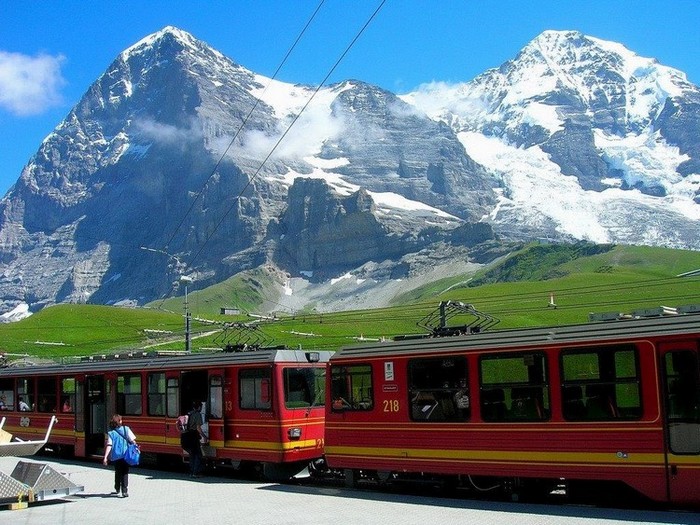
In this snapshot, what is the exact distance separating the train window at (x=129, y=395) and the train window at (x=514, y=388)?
1366 cm

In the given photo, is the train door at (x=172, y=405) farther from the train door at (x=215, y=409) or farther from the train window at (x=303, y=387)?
the train window at (x=303, y=387)

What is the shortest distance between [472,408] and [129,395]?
14.1m

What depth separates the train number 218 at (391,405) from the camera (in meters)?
19.1

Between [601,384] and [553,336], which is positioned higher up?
[553,336]

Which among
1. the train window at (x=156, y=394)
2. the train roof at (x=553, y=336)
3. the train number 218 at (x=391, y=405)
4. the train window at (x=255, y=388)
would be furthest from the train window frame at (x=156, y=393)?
the train number 218 at (x=391, y=405)

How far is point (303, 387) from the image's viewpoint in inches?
890

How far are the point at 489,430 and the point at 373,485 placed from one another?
15.3 ft

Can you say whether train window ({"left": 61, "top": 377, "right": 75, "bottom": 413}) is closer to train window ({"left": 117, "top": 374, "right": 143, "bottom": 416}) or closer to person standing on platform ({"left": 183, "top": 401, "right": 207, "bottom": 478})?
train window ({"left": 117, "top": 374, "right": 143, "bottom": 416})

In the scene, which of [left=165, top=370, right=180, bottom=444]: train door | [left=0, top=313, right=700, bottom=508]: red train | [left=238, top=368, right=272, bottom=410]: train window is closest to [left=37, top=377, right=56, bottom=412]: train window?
[left=0, top=313, right=700, bottom=508]: red train

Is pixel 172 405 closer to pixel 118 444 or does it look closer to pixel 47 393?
pixel 118 444

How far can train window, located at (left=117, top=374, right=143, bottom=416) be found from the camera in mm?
26906

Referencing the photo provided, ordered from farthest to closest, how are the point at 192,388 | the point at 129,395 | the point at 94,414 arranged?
the point at 94,414 → the point at 129,395 → the point at 192,388

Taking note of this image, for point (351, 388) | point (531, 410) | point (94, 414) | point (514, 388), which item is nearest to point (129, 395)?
point (94, 414)

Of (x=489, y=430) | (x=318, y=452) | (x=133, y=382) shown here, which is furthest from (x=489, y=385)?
(x=133, y=382)
